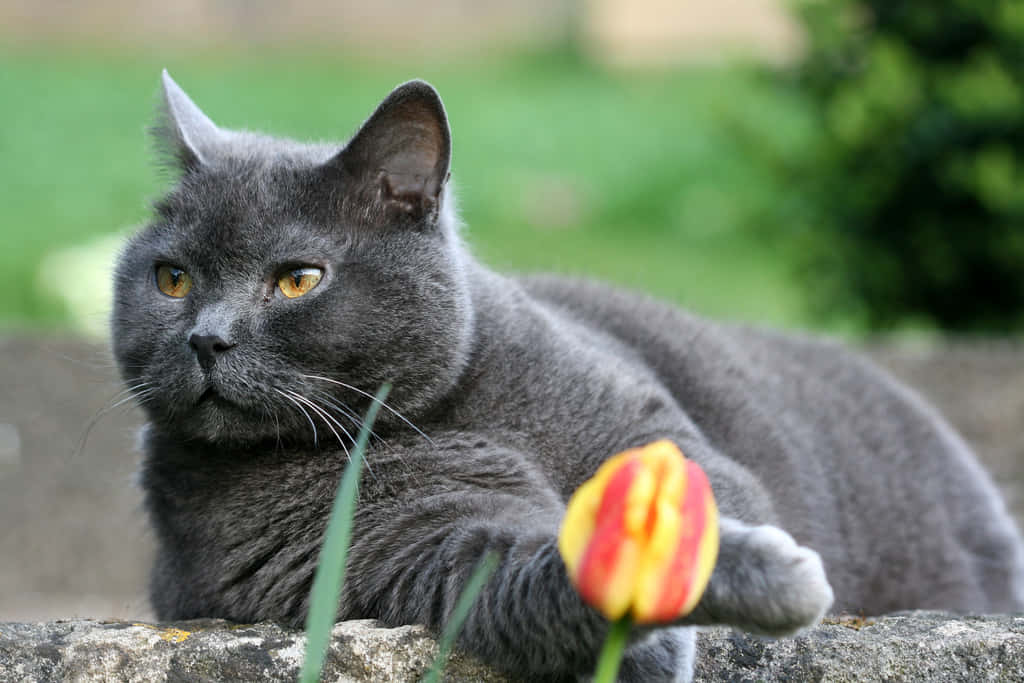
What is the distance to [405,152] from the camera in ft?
4.99

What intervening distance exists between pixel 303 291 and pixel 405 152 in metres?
0.23

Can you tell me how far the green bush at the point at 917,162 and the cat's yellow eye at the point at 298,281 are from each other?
256 cm

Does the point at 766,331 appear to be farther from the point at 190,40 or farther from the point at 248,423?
the point at 190,40

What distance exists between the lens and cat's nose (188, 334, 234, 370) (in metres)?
1.38

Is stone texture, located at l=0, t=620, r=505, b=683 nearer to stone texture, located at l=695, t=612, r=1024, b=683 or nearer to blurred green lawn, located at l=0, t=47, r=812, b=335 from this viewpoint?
stone texture, located at l=695, t=612, r=1024, b=683

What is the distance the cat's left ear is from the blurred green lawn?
2560 millimetres

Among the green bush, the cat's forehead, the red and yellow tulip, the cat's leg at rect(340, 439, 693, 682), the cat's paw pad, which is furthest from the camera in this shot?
the green bush

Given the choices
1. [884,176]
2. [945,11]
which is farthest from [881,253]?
[945,11]

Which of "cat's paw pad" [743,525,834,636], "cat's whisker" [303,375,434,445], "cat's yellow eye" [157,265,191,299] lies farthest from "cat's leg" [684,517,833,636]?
"cat's yellow eye" [157,265,191,299]

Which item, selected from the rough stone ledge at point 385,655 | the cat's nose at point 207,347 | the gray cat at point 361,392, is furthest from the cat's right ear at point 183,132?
the rough stone ledge at point 385,655

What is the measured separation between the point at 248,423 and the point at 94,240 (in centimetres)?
420

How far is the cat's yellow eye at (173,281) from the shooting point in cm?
151

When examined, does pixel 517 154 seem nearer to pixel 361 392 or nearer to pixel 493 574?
pixel 361 392

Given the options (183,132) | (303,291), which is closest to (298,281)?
(303,291)
